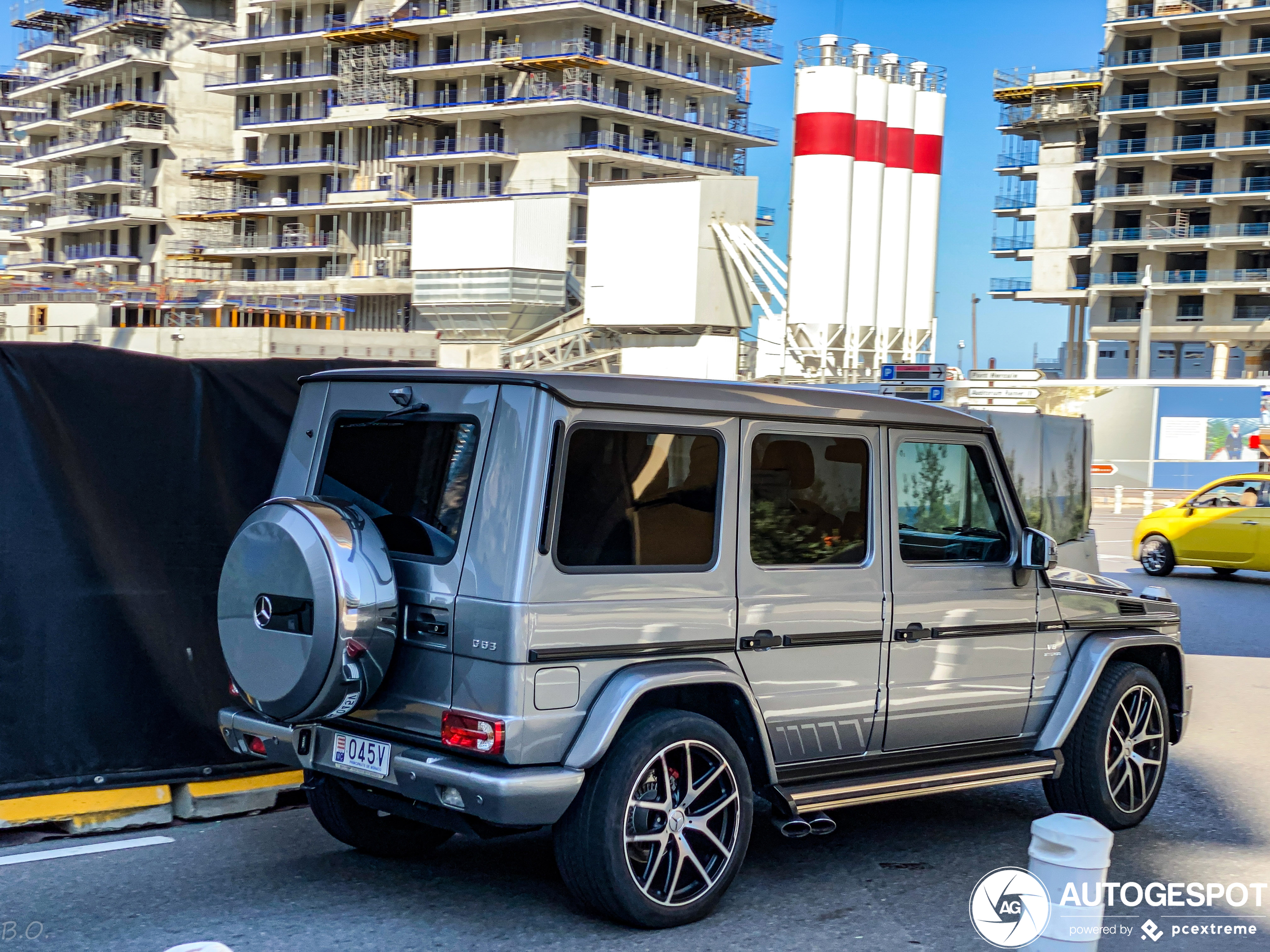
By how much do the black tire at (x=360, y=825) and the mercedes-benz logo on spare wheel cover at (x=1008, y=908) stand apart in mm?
2187

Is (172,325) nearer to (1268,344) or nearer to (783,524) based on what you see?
(1268,344)

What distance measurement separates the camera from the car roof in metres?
4.95

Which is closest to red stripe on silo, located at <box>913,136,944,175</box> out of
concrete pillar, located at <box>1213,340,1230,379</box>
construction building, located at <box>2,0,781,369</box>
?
construction building, located at <box>2,0,781,369</box>

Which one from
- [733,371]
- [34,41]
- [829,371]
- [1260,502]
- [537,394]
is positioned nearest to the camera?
[537,394]

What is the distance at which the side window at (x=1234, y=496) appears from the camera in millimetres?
20828

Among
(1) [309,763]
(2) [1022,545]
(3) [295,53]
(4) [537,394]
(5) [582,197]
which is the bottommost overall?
(1) [309,763]

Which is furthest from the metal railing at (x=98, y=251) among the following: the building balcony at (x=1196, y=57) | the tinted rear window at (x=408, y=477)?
the tinted rear window at (x=408, y=477)

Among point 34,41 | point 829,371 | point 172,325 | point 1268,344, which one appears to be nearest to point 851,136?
point 829,371

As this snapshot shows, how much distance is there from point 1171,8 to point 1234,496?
7175 centimetres

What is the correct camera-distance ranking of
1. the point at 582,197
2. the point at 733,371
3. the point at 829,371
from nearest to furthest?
the point at 733,371, the point at 829,371, the point at 582,197

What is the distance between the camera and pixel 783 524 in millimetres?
5512

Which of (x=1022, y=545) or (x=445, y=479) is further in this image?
(x=1022, y=545)

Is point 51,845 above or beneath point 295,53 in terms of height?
beneath

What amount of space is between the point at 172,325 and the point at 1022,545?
89.6 metres
